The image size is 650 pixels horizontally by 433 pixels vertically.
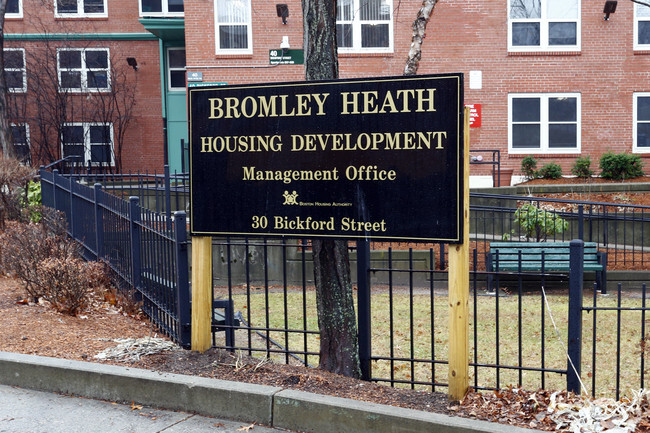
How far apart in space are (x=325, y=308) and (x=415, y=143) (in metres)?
1.60

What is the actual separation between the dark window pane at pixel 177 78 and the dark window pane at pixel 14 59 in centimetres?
528

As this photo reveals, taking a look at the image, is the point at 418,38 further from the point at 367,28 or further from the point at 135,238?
the point at 367,28

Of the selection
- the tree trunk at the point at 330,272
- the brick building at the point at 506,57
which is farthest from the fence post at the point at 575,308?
the brick building at the point at 506,57

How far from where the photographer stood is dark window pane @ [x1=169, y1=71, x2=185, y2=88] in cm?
2516

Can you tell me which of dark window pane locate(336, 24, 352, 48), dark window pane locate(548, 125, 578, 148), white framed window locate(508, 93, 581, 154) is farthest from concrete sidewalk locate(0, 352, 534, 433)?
dark window pane locate(548, 125, 578, 148)

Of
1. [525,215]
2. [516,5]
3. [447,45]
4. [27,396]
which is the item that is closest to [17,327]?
[27,396]

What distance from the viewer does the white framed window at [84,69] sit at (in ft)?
83.4

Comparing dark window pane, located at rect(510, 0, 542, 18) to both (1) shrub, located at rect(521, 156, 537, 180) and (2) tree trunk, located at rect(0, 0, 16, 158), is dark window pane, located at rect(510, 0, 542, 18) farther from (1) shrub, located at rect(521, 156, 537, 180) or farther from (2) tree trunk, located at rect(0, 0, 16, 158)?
(2) tree trunk, located at rect(0, 0, 16, 158)

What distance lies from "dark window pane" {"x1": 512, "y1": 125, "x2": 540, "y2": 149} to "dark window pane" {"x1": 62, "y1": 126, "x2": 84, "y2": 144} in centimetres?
1490

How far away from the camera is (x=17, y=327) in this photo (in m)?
6.99

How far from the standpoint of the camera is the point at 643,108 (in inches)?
865

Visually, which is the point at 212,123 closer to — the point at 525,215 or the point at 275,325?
the point at 275,325

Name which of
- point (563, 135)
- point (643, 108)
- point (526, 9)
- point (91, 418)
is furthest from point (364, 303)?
point (643, 108)

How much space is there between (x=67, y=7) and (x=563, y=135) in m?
17.5
